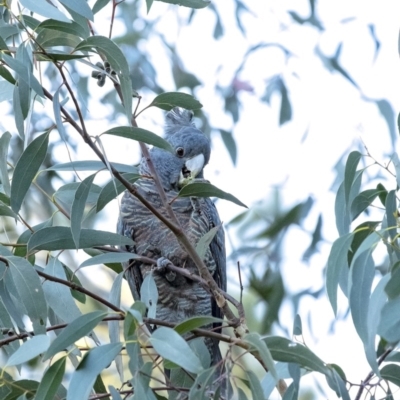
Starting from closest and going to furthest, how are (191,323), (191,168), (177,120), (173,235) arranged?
1. (191,323)
2. (173,235)
3. (191,168)
4. (177,120)

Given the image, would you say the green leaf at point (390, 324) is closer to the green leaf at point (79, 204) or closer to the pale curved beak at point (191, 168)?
the green leaf at point (79, 204)

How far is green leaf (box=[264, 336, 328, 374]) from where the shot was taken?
124 cm

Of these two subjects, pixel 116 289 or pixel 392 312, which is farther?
pixel 116 289

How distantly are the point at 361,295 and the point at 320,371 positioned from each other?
0.52ft

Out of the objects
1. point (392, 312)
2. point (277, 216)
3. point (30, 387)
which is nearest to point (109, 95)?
point (277, 216)

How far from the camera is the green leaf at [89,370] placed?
1.19 metres

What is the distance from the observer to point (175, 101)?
1598mm

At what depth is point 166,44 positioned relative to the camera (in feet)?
14.2

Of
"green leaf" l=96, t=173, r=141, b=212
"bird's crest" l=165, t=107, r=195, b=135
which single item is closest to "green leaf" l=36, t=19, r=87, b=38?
"green leaf" l=96, t=173, r=141, b=212

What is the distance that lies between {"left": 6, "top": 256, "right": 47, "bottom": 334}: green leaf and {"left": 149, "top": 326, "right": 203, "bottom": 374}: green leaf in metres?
0.35

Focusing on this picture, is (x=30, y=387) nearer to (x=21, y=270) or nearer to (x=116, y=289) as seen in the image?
(x=21, y=270)

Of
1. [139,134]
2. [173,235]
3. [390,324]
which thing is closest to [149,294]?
[139,134]

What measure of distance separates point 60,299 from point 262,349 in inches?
22.9

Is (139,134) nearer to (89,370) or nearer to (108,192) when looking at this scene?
(108,192)
